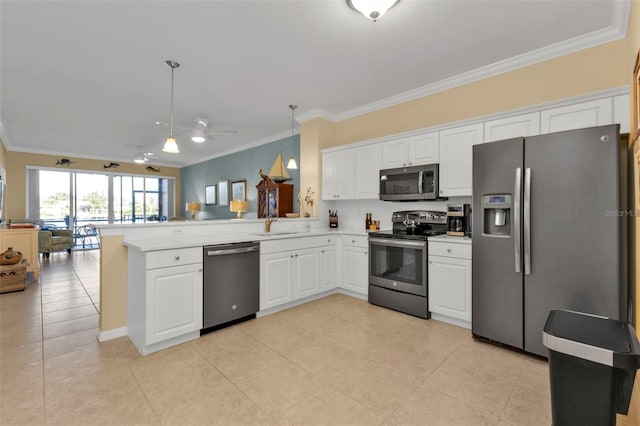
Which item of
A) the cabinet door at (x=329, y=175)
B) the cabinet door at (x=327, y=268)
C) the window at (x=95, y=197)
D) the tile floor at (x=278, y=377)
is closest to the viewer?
the tile floor at (x=278, y=377)

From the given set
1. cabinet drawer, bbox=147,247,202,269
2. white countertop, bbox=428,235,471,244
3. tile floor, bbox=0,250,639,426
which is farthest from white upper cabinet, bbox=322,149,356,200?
cabinet drawer, bbox=147,247,202,269

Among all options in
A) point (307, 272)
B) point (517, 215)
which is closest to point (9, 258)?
point (307, 272)

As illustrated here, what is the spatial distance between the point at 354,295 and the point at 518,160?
249cm

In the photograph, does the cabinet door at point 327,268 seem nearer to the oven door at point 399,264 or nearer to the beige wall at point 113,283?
the oven door at point 399,264

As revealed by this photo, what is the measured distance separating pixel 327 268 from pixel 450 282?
1.58 metres

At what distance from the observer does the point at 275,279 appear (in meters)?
3.37

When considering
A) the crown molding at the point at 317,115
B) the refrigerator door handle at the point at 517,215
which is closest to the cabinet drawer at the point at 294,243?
the crown molding at the point at 317,115

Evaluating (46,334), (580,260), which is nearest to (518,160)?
(580,260)

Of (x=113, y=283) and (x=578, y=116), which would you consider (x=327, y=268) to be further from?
(x=578, y=116)

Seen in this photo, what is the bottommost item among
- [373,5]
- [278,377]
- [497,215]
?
[278,377]

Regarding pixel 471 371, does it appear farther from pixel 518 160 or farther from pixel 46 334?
pixel 46 334

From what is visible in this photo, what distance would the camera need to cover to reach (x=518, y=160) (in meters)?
2.40

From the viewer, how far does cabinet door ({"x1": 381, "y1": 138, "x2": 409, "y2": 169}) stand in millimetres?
3652

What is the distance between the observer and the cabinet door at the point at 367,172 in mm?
3963
